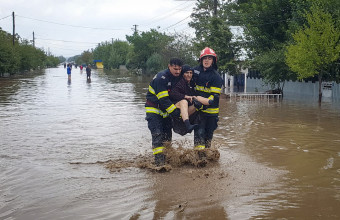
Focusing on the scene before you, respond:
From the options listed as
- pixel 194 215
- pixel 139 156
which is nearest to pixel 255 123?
pixel 139 156

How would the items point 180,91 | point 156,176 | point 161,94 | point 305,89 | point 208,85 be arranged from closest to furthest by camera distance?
point 156,176 < point 161,94 < point 180,91 < point 208,85 < point 305,89

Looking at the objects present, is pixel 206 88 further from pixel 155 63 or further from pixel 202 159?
pixel 155 63

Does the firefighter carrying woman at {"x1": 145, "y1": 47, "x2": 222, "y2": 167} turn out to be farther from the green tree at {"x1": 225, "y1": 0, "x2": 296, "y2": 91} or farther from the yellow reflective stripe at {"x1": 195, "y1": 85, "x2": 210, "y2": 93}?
the green tree at {"x1": 225, "y1": 0, "x2": 296, "y2": 91}

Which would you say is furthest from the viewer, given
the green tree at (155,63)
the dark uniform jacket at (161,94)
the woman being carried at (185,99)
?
the green tree at (155,63)

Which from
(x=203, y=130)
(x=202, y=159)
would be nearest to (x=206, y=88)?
(x=203, y=130)

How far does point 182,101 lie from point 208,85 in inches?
26.7

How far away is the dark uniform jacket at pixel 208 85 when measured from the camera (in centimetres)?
677

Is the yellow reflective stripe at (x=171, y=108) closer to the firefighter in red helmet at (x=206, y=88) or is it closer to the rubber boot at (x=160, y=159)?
the firefighter in red helmet at (x=206, y=88)

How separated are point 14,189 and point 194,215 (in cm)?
272

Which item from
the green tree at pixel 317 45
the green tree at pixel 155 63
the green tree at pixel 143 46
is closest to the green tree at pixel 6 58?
the green tree at pixel 155 63

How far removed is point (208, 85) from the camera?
22.4 ft

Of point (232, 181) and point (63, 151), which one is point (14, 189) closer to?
point (63, 151)

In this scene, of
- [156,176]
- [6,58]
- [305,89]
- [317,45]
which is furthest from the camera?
[6,58]

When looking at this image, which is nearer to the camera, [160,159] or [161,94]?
[161,94]
